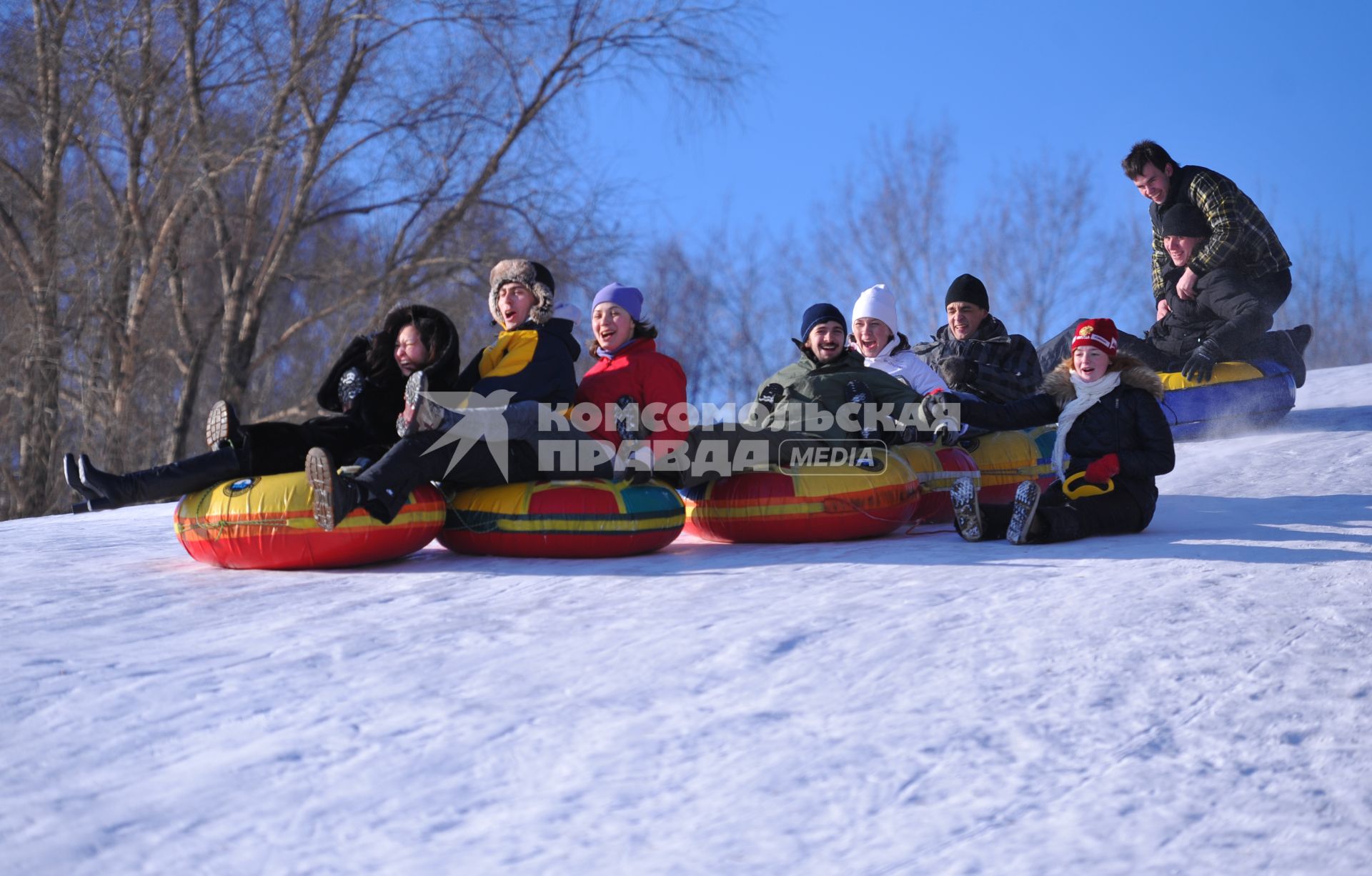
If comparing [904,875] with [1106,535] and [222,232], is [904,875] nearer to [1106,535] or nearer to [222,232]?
[1106,535]

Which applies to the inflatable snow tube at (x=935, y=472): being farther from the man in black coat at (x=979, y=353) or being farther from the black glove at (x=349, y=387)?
the black glove at (x=349, y=387)

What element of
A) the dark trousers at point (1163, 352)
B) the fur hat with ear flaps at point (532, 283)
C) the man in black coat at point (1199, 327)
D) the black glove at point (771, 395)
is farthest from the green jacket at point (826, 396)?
the dark trousers at point (1163, 352)

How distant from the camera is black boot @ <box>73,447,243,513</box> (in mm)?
3998

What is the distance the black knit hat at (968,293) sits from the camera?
610 centimetres

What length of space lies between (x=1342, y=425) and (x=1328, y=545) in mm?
4082

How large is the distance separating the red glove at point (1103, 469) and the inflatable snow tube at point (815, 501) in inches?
25.3

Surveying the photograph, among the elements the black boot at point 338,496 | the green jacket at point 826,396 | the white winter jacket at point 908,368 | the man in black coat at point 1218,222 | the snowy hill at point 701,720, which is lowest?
the snowy hill at point 701,720

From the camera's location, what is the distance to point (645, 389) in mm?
4586

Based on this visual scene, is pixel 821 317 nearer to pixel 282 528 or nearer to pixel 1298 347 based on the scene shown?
pixel 282 528

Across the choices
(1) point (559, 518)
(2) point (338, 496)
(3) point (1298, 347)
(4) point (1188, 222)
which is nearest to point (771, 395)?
(1) point (559, 518)

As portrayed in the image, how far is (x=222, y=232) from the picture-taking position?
38.9 feet

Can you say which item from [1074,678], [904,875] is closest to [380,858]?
[904,875]

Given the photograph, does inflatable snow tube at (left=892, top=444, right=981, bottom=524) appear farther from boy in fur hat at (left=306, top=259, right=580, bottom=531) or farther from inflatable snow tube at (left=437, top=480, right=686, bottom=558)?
boy in fur hat at (left=306, top=259, right=580, bottom=531)

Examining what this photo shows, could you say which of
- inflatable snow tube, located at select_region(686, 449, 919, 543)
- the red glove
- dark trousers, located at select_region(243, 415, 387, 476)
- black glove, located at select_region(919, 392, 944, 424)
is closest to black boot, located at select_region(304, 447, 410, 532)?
dark trousers, located at select_region(243, 415, 387, 476)
